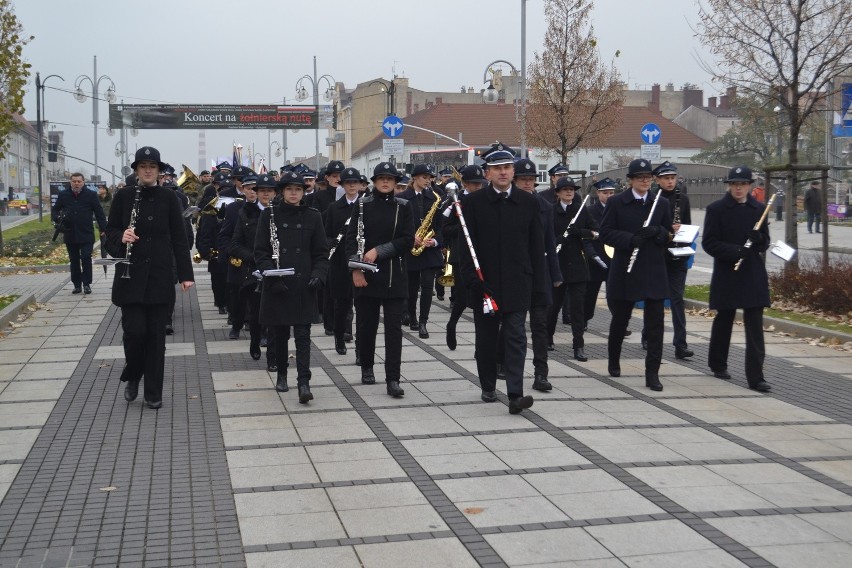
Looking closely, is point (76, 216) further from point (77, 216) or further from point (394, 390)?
point (394, 390)

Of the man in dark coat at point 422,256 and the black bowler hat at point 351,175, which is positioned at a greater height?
the black bowler hat at point 351,175

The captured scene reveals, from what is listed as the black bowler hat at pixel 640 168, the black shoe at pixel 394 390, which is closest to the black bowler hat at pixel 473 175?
the black bowler hat at pixel 640 168

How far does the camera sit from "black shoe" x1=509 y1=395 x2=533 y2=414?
8.59 metres

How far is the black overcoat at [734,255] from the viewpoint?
1009 centimetres

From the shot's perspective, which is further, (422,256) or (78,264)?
(78,264)

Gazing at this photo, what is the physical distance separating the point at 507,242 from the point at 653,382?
2.05m

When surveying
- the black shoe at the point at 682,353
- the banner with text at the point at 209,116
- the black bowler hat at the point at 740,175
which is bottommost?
the black shoe at the point at 682,353

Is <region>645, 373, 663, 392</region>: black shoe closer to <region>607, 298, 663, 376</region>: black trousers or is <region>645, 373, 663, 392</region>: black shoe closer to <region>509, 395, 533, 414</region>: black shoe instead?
<region>607, 298, 663, 376</region>: black trousers

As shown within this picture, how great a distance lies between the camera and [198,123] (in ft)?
208

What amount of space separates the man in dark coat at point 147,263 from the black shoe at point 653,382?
3.95 metres

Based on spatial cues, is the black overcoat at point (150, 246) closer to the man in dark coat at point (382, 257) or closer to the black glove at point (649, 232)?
the man in dark coat at point (382, 257)

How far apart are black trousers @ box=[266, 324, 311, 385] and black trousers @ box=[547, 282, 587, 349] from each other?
130 inches

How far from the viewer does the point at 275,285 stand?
9281mm

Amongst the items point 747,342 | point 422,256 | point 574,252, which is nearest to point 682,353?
point 574,252
